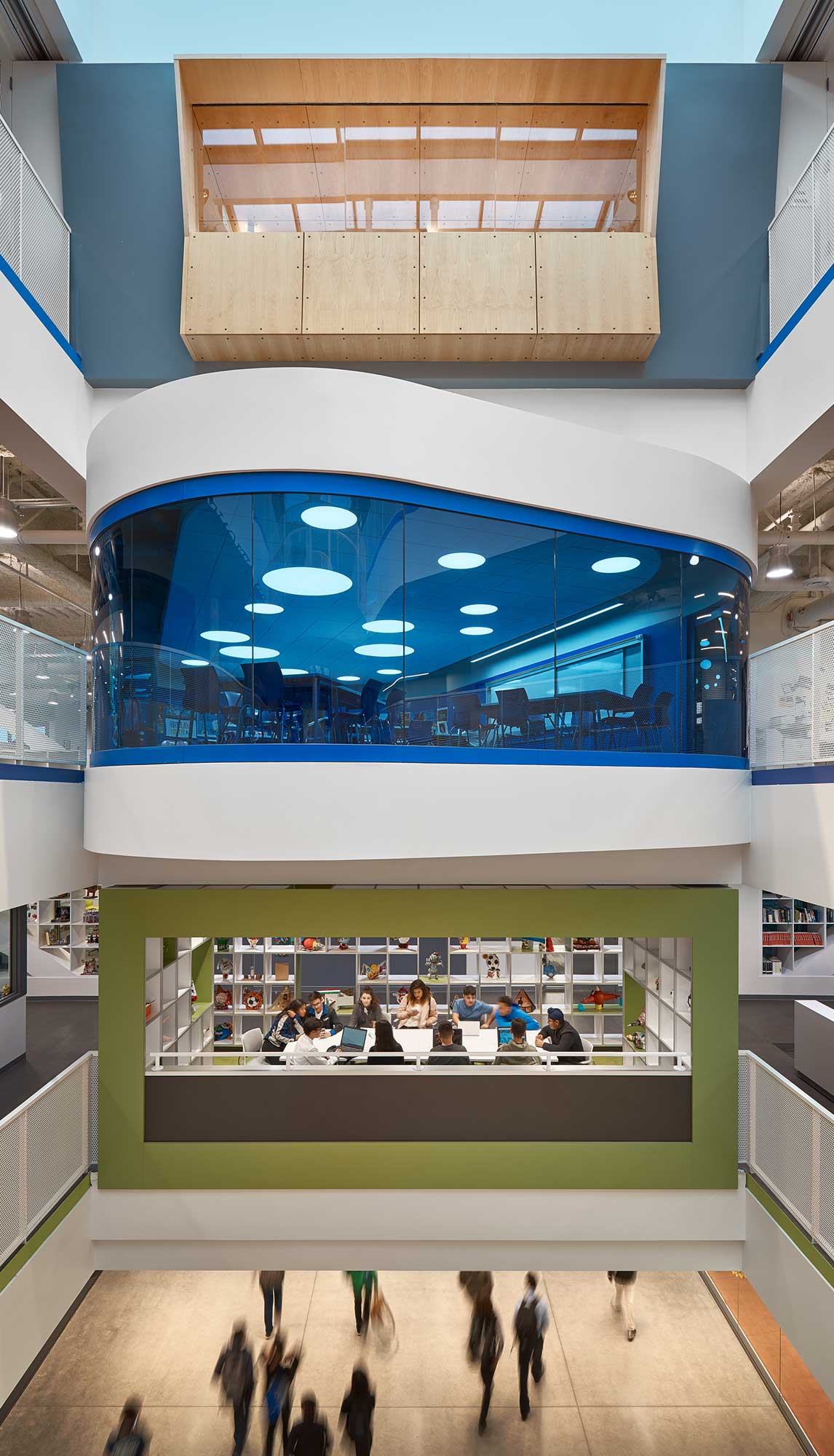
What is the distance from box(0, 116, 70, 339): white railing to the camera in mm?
7547

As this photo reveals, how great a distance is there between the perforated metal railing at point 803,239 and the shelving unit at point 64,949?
13069 mm

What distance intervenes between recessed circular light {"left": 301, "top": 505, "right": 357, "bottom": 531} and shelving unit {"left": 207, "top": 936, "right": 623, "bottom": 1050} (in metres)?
7.12

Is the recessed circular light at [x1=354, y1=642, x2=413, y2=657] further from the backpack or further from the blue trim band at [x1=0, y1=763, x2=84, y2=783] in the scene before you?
the backpack

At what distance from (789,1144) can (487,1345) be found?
4140 millimetres

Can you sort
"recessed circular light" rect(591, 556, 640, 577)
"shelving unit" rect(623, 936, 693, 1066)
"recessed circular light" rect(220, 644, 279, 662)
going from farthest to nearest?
"shelving unit" rect(623, 936, 693, 1066), "recessed circular light" rect(591, 556, 640, 577), "recessed circular light" rect(220, 644, 279, 662)

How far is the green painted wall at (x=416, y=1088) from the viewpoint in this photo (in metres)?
7.72

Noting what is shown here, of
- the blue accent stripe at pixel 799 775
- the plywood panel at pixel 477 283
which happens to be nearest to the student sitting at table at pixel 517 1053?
the blue accent stripe at pixel 799 775

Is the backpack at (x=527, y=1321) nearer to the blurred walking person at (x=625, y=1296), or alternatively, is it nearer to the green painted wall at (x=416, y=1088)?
the blurred walking person at (x=625, y=1296)

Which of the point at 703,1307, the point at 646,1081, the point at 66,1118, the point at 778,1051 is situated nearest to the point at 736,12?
the point at 646,1081

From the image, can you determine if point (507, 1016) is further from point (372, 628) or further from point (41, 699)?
point (41, 699)

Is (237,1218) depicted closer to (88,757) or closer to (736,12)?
(88,757)

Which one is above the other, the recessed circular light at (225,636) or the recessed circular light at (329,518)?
the recessed circular light at (329,518)

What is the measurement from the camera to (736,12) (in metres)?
9.07

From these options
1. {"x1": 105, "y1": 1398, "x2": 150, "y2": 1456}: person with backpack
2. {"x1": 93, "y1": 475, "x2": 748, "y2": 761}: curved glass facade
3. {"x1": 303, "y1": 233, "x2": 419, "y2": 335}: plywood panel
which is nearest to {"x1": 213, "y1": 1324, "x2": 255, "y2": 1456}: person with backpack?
{"x1": 105, "y1": 1398, "x2": 150, "y2": 1456}: person with backpack
